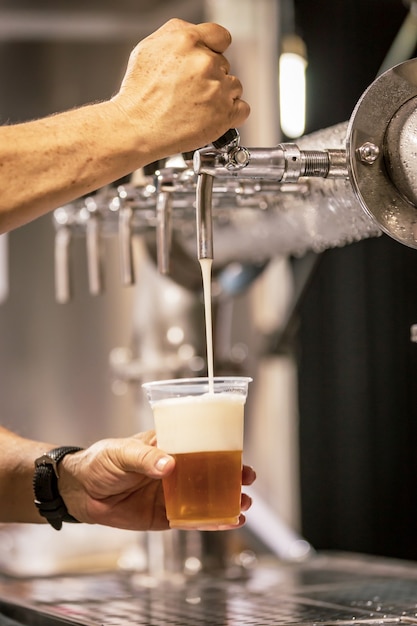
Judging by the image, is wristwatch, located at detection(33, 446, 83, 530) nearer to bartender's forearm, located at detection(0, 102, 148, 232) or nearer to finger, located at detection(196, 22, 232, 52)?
bartender's forearm, located at detection(0, 102, 148, 232)

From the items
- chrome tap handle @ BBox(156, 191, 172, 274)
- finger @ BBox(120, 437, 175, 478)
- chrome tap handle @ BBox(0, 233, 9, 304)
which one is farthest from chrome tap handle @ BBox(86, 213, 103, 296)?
chrome tap handle @ BBox(0, 233, 9, 304)

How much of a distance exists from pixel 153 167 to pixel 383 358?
99cm

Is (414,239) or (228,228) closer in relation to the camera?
(414,239)

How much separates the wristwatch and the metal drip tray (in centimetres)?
12

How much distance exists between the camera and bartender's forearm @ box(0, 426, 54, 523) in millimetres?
1599

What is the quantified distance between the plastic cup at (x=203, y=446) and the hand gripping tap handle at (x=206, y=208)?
0.48 feet

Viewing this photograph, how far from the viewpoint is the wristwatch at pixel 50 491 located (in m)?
1.54

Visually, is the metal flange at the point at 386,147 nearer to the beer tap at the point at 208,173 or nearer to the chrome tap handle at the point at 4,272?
the beer tap at the point at 208,173

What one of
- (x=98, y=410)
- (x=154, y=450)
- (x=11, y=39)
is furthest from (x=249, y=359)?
(x=154, y=450)

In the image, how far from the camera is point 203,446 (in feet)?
3.94

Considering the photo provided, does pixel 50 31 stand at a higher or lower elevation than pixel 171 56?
higher

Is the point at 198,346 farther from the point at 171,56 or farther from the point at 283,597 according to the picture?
the point at 171,56

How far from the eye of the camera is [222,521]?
121cm

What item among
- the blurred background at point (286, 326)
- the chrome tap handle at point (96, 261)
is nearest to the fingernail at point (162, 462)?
the chrome tap handle at point (96, 261)
